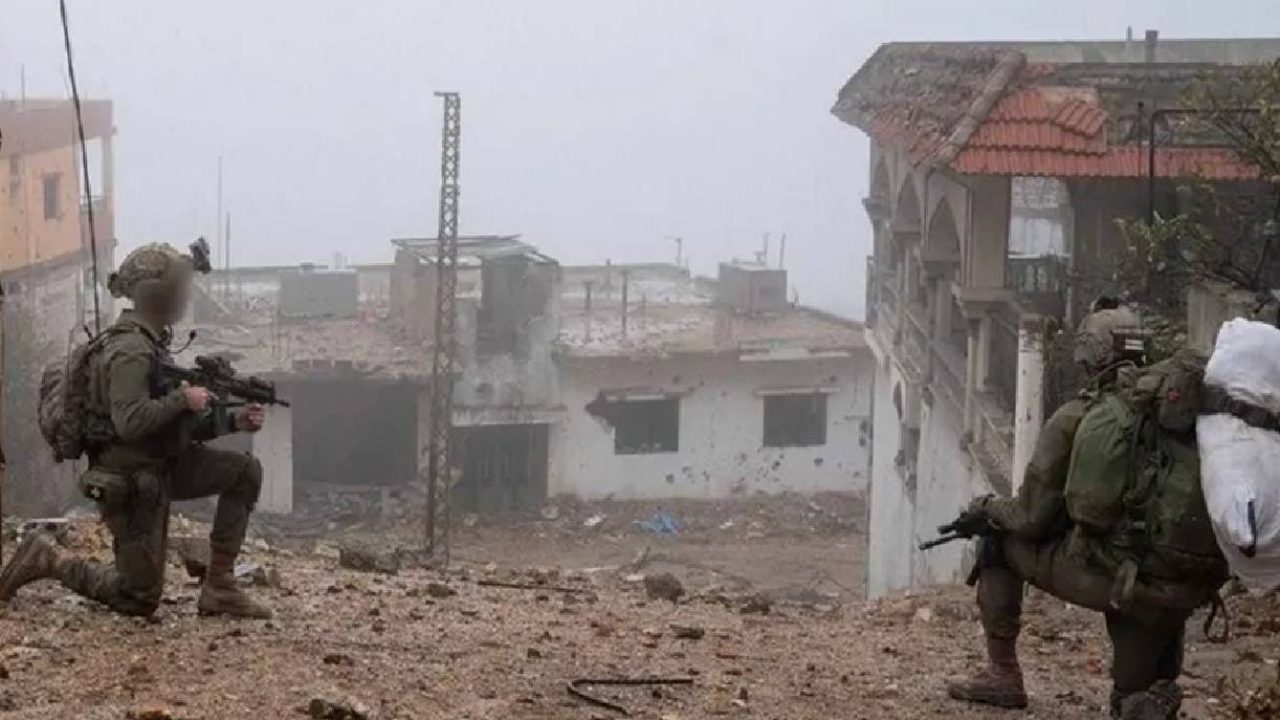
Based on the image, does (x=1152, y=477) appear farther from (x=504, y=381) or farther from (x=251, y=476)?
(x=504, y=381)

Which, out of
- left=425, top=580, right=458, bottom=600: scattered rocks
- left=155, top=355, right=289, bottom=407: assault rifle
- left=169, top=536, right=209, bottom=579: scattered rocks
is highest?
left=155, top=355, right=289, bottom=407: assault rifle

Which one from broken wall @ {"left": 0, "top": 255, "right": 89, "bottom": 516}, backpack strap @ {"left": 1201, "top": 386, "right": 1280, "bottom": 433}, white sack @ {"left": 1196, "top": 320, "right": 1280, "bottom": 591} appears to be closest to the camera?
white sack @ {"left": 1196, "top": 320, "right": 1280, "bottom": 591}

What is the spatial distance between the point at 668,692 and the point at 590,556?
20.9 meters

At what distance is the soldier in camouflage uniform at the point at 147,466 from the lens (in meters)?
6.89

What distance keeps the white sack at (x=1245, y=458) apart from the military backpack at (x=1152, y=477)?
4.8 inches

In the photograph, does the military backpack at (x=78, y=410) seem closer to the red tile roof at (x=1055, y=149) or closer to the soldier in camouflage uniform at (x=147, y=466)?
the soldier in camouflage uniform at (x=147, y=466)

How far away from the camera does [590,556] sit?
90.9 ft

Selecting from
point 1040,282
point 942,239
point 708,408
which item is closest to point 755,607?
point 1040,282

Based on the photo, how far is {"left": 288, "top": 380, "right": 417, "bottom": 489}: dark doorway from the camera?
30688 millimetres

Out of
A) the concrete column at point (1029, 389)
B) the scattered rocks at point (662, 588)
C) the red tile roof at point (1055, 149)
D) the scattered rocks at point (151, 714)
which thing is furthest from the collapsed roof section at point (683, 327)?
the scattered rocks at point (151, 714)

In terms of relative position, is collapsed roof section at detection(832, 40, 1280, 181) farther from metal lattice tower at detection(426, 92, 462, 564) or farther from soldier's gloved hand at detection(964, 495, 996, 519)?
metal lattice tower at detection(426, 92, 462, 564)

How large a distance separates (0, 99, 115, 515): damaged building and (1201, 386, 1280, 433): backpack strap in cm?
2379

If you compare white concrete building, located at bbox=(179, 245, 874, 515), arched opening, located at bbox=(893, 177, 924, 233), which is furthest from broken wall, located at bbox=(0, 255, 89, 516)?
arched opening, located at bbox=(893, 177, 924, 233)

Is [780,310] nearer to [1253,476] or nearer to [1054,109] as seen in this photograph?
[1054,109]
